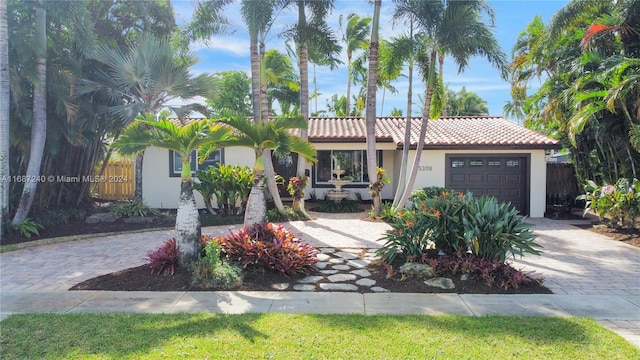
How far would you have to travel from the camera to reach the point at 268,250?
20.1 feet

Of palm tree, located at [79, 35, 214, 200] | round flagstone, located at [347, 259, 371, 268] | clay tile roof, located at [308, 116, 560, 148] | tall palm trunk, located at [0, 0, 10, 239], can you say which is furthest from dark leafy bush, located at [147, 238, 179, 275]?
clay tile roof, located at [308, 116, 560, 148]

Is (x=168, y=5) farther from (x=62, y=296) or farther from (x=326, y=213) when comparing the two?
(x=62, y=296)

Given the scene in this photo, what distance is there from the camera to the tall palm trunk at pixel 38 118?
8.95m

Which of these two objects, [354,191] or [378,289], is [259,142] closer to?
[378,289]

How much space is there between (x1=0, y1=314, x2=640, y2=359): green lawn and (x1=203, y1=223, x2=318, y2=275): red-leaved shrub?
162 centimetres

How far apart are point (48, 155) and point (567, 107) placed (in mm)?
15140

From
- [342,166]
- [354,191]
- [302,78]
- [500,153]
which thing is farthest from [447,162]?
[302,78]

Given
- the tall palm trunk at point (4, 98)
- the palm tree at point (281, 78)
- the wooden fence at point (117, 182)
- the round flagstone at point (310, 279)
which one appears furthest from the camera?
the palm tree at point (281, 78)

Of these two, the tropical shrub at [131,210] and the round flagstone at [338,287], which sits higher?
the tropical shrub at [131,210]

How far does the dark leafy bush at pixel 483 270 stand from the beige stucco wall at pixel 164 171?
948cm

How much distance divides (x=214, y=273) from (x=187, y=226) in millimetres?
882

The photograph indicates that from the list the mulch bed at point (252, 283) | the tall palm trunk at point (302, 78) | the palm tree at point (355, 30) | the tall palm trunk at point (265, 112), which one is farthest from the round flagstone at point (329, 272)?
the palm tree at point (355, 30)

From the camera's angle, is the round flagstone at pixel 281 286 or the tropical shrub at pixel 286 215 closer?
the round flagstone at pixel 281 286

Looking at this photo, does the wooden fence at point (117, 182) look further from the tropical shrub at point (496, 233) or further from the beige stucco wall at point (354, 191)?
the tropical shrub at point (496, 233)
